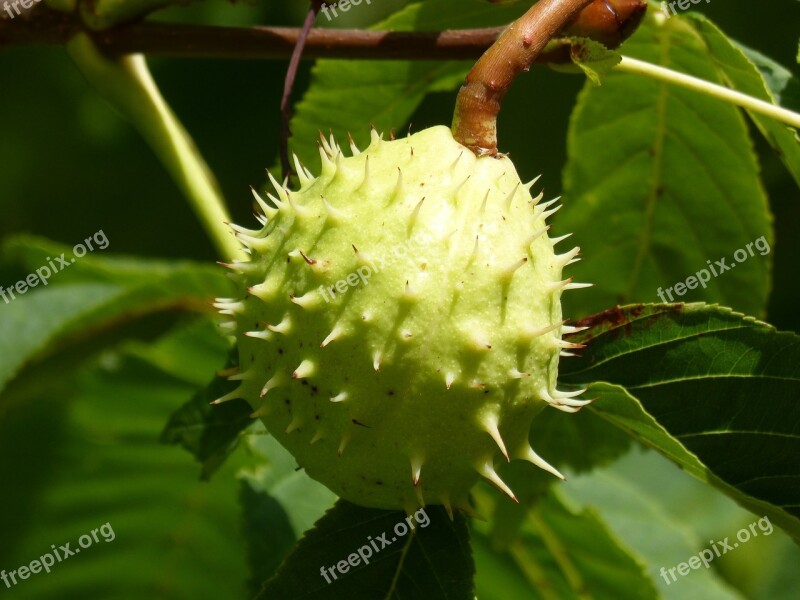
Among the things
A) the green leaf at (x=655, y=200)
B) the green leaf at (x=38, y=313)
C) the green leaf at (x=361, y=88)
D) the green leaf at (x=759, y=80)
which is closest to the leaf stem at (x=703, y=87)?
the green leaf at (x=759, y=80)

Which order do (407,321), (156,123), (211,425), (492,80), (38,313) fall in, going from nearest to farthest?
(407,321) → (492,80) → (211,425) → (156,123) → (38,313)

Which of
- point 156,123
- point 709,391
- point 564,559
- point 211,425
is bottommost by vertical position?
point 564,559

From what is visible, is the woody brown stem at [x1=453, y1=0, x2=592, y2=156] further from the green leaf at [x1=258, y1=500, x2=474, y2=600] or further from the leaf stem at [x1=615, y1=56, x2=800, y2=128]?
the green leaf at [x1=258, y1=500, x2=474, y2=600]

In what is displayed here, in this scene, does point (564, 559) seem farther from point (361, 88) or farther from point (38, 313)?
point (38, 313)

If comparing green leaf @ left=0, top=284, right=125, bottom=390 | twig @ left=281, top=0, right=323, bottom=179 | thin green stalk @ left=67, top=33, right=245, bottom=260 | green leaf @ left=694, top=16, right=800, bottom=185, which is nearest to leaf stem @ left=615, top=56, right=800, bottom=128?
green leaf @ left=694, top=16, right=800, bottom=185

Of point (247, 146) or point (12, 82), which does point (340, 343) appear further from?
point (12, 82)

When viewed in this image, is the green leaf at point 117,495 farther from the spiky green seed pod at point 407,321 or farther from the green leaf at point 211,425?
the spiky green seed pod at point 407,321

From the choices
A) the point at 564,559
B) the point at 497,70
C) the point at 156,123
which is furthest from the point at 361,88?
the point at 564,559

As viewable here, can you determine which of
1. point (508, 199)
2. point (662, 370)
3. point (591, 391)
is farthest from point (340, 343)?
point (662, 370)
